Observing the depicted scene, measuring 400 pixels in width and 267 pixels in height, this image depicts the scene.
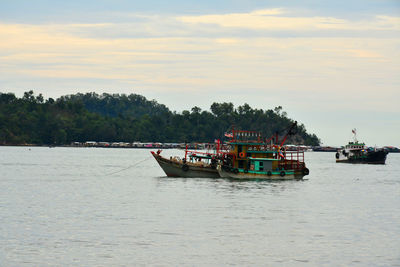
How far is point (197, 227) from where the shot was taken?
4625 centimetres

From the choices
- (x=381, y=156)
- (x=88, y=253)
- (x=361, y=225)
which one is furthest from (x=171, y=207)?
(x=381, y=156)

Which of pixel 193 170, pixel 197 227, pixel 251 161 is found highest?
pixel 251 161

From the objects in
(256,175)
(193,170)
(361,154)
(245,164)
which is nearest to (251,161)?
(245,164)

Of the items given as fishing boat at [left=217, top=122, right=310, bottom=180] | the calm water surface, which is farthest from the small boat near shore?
the calm water surface

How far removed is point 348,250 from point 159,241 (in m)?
10.9

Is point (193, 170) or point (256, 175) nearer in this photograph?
point (256, 175)

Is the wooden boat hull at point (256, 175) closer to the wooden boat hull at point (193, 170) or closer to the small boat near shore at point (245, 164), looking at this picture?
the small boat near shore at point (245, 164)

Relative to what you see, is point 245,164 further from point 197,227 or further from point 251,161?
point 197,227

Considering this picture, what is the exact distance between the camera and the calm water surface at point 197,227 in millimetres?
36000

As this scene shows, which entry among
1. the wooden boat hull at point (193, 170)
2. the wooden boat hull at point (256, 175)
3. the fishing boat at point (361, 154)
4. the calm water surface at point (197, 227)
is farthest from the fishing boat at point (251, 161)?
the fishing boat at point (361, 154)

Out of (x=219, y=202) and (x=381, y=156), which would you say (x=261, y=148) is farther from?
(x=381, y=156)

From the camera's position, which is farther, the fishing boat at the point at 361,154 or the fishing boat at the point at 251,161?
the fishing boat at the point at 361,154

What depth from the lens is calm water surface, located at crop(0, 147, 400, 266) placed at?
36.0 meters

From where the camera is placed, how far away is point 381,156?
570 feet
